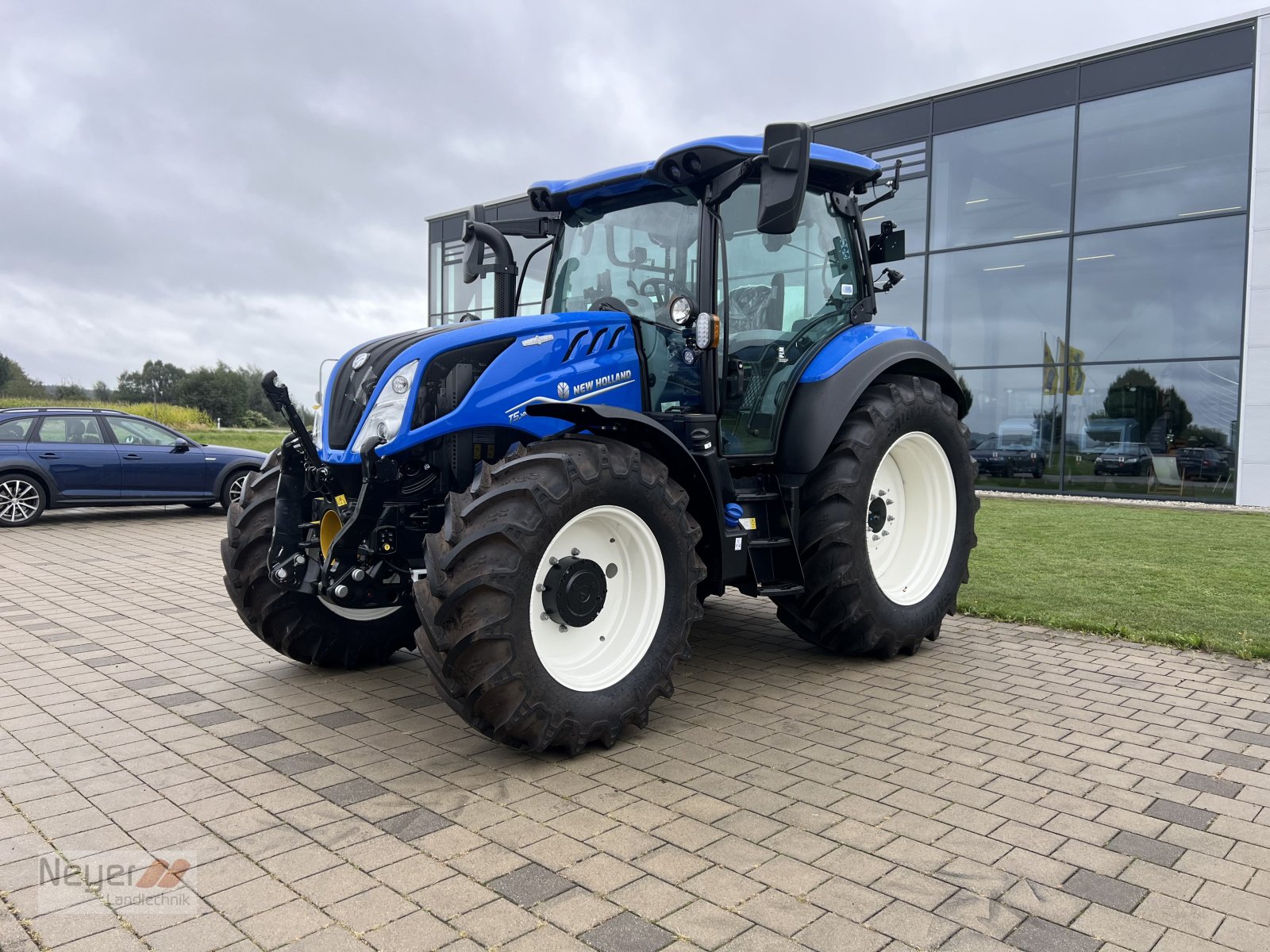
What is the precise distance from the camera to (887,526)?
5996 mm

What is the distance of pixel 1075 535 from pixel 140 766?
1022cm

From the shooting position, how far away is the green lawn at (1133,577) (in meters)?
6.42

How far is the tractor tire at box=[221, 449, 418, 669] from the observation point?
489 cm

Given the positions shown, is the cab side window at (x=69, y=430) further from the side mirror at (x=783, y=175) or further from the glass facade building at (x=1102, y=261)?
→ the side mirror at (x=783, y=175)

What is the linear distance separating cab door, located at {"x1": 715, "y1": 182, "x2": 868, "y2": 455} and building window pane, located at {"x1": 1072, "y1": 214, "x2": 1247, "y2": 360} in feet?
41.1

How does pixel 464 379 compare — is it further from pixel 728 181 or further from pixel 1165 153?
pixel 1165 153

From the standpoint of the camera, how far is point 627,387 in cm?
475

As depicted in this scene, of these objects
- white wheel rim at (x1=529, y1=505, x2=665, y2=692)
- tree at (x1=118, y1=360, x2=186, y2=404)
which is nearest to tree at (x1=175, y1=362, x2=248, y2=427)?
tree at (x1=118, y1=360, x2=186, y2=404)

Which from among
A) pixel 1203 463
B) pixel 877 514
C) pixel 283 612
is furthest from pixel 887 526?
pixel 1203 463

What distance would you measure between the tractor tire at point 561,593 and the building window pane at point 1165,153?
48.6 feet

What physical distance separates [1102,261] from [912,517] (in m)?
12.6

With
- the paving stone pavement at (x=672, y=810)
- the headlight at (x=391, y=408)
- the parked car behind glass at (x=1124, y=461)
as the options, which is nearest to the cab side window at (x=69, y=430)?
the paving stone pavement at (x=672, y=810)

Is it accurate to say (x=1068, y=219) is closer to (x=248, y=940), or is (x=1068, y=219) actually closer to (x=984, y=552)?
(x=984, y=552)

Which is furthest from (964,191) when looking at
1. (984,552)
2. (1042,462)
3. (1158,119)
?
(984,552)
